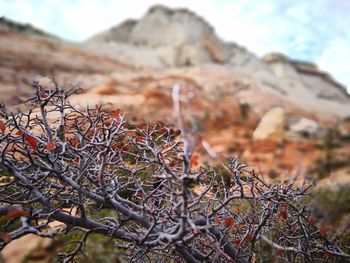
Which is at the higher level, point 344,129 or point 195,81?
point 344,129

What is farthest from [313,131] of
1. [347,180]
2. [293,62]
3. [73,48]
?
[293,62]

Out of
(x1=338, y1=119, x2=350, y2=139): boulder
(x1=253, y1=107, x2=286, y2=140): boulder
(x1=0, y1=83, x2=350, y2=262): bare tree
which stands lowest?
(x1=0, y1=83, x2=350, y2=262): bare tree

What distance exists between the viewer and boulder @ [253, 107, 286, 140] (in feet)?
9.60

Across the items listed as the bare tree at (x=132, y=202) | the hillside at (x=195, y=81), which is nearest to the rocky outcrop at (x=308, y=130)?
the hillside at (x=195, y=81)

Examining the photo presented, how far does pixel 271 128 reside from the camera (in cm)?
292

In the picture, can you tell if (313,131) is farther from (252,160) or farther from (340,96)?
(340,96)

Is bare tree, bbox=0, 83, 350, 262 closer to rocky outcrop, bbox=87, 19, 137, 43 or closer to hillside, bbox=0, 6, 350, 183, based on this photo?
hillside, bbox=0, 6, 350, 183

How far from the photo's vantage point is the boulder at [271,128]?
9.60 feet

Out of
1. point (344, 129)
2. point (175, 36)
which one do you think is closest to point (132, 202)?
point (344, 129)

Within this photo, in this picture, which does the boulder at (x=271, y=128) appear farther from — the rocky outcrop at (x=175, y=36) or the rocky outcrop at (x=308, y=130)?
the rocky outcrop at (x=175, y=36)

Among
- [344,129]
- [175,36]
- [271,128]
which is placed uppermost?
[175,36]

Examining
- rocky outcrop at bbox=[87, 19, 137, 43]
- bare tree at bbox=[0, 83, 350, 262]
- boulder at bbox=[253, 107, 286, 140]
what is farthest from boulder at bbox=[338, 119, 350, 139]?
rocky outcrop at bbox=[87, 19, 137, 43]

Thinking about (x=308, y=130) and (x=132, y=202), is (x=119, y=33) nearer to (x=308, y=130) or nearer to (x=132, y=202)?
(x=308, y=130)

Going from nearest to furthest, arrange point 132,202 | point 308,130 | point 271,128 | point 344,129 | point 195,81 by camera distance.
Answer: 1. point 344,129
2. point 132,202
3. point 308,130
4. point 271,128
5. point 195,81
